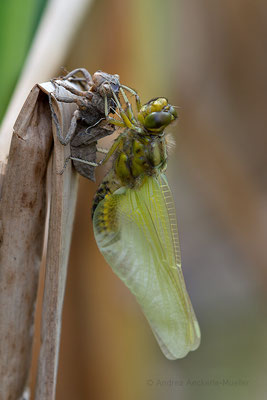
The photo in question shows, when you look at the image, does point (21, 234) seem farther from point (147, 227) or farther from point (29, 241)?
point (147, 227)

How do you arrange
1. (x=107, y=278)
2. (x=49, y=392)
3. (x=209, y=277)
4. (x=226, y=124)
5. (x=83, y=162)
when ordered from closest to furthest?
1. (x=49, y=392)
2. (x=83, y=162)
3. (x=107, y=278)
4. (x=226, y=124)
5. (x=209, y=277)

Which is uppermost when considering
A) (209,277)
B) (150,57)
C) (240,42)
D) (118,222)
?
(240,42)

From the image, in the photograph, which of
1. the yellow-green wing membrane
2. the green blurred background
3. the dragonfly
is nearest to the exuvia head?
the dragonfly

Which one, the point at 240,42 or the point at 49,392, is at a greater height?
the point at 240,42

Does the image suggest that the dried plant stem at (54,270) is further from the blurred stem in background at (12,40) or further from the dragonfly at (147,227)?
the dragonfly at (147,227)

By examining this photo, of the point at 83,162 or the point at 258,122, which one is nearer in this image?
the point at 83,162

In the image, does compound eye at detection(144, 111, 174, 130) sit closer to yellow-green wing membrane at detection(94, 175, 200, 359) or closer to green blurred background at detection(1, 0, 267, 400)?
yellow-green wing membrane at detection(94, 175, 200, 359)

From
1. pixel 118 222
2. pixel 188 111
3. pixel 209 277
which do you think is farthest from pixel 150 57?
pixel 209 277

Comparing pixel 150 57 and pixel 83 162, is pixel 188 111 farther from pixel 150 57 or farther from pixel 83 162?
pixel 83 162
